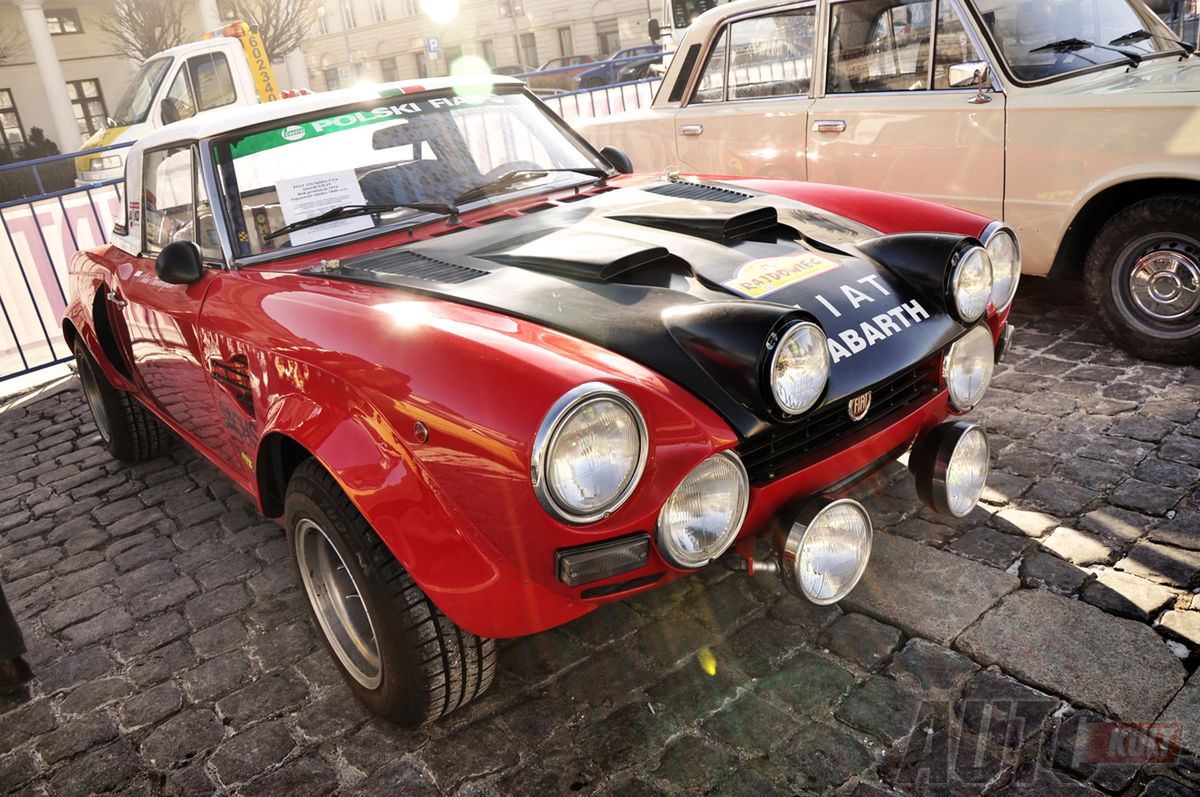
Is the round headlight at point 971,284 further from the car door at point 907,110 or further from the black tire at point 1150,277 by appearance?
the car door at point 907,110

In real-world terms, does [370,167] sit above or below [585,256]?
above

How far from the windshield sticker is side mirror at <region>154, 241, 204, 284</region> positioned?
0.37 meters

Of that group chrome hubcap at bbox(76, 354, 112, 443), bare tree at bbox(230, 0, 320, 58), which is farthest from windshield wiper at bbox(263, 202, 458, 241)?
bare tree at bbox(230, 0, 320, 58)

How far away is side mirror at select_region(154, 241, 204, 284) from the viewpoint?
115 inches

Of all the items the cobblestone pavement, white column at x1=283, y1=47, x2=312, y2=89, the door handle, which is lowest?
the cobblestone pavement

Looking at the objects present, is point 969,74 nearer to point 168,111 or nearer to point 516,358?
point 516,358

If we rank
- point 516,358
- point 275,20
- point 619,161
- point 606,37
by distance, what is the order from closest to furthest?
point 516,358, point 619,161, point 275,20, point 606,37

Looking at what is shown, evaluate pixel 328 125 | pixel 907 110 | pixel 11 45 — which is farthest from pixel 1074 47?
pixel 11 45

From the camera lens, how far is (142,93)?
40.9 feet

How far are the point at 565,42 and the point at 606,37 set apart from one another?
101 inches

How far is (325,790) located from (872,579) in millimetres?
1691

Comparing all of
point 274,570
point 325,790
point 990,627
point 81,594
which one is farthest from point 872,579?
point 81,594

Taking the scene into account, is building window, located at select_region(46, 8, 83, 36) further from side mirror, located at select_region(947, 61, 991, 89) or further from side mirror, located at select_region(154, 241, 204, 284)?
side mirror, located at select_region(947, 61, 991, 89)

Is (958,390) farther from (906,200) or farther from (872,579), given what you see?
(906,200)
